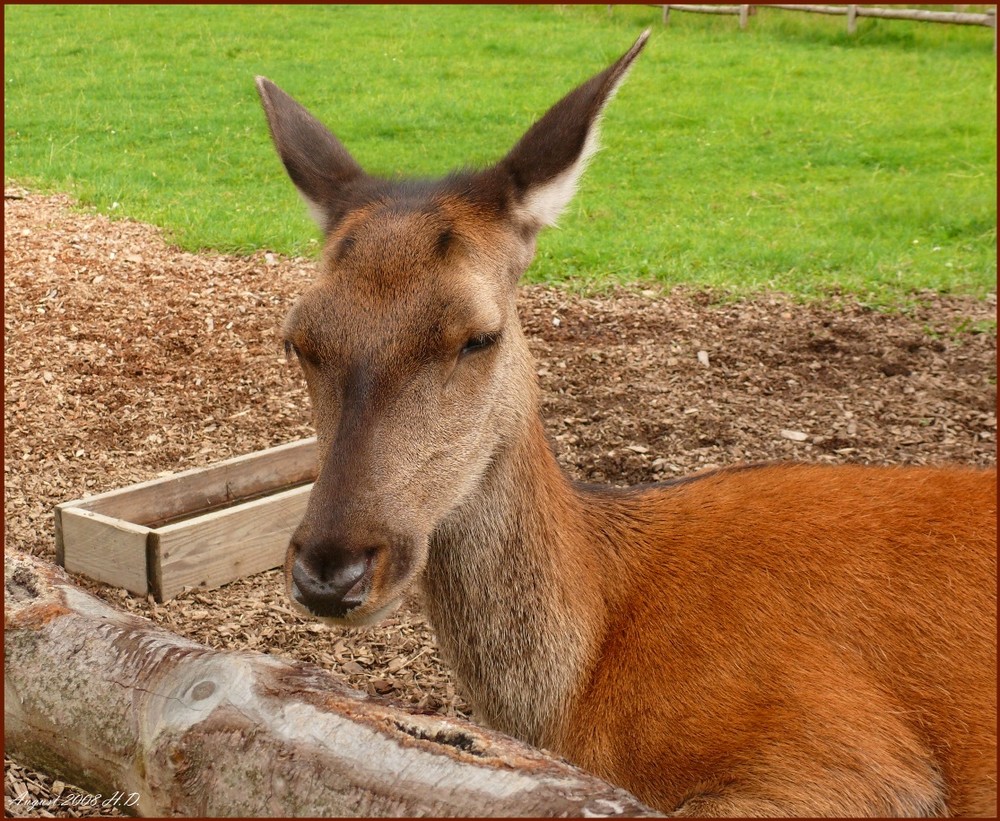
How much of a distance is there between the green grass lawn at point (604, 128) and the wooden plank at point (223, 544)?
372 cm

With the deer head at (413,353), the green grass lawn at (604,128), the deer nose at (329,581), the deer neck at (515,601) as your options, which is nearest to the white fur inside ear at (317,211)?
the deer head at (413,353)

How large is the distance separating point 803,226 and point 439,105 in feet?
18.8

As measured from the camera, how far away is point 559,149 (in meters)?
3.47

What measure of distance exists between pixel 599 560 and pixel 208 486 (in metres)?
2.65

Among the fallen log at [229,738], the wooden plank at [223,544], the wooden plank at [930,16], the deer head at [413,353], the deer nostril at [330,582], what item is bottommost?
the wooden plank at [223,544]

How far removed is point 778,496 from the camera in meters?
3.74

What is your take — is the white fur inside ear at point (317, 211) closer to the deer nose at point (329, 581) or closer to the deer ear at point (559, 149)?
the deer ear at point (559, 149)

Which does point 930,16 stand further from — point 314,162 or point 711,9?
point 314,162

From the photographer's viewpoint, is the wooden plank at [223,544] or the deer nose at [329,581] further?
the wooden plank at [223,544]

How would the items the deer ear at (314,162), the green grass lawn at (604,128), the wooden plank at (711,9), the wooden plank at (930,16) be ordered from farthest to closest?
the wooden plank at (711,9) < the wooden plank at (930,16) < the green grass lawn at (604,128) < the deer ear at (314,162)

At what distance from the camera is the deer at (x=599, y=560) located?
3111 millimetres

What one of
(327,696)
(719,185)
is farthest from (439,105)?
(327,696)

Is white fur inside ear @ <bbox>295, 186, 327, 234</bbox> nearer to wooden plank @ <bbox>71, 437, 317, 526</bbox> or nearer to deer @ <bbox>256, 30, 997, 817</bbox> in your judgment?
deer @ <bbox>256, 30, 997, 817</bbox>

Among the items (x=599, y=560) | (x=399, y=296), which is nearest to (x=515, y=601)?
(x=599, y=560)
